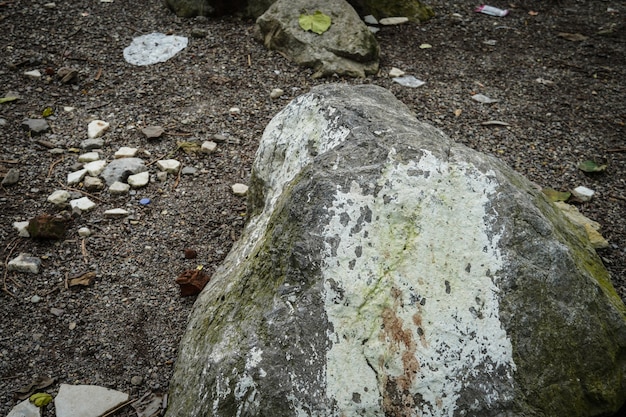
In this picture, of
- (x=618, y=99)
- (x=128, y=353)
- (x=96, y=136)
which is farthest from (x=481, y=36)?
(x=128, y=353)

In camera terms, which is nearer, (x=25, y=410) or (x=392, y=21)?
(x=25, y=410)

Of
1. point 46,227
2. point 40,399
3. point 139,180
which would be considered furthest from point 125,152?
point 40,399

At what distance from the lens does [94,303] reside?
2625 millimetres

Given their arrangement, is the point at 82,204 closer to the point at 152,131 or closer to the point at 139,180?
the point at 139,180

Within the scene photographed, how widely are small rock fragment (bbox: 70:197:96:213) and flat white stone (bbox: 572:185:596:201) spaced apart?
110 inches

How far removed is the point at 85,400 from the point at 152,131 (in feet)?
6.49

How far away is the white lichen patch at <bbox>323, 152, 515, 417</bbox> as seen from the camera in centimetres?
160

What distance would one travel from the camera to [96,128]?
3750 mm

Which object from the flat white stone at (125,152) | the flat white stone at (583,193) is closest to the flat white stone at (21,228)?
the flat white stone at (125,152)

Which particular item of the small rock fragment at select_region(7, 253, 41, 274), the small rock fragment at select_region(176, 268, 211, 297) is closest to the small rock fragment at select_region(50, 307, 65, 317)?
the small rock fragment at select_region(7, 253, 41, 274)

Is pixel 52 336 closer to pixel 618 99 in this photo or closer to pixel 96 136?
pixel 96 136

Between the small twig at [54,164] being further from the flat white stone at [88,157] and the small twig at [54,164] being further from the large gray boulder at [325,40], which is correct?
the large gray boulder at [325,40]

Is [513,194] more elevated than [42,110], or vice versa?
[513,194]

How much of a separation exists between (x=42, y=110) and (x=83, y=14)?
147 centimetres
